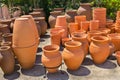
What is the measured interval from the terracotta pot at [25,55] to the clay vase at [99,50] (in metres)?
1.20

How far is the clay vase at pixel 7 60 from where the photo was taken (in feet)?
12.7

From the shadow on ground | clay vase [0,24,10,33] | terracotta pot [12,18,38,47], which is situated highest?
terracotta pot [12,18,38,47]

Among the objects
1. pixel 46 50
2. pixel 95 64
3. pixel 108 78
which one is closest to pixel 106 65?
pixel 95 64

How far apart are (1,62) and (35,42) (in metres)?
0.75

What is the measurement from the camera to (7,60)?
3891 mm

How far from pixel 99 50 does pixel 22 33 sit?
154cm

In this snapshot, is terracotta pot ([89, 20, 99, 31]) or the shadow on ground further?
terracotta pot ([89, 20, 99, 31])

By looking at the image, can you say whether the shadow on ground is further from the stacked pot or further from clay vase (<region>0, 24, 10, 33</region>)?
clay vase (<region>0, 24, 10, 33</region>)

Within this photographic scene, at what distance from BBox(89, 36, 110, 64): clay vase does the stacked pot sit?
1.18 meters

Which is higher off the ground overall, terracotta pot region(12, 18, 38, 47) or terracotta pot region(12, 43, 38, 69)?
terracotta pot region(12, 18, 38, 47)

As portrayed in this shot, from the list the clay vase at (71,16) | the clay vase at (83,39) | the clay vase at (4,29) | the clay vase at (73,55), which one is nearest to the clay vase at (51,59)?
the clay vase at (73,55)

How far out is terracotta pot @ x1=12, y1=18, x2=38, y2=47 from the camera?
3930mm

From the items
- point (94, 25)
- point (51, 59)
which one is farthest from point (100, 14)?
point (51, 59)

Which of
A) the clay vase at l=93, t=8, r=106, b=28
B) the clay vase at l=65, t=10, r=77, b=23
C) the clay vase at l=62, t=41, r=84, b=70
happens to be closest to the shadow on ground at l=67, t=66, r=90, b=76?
the clay vase at l=62, t=41, r=84, b=70
